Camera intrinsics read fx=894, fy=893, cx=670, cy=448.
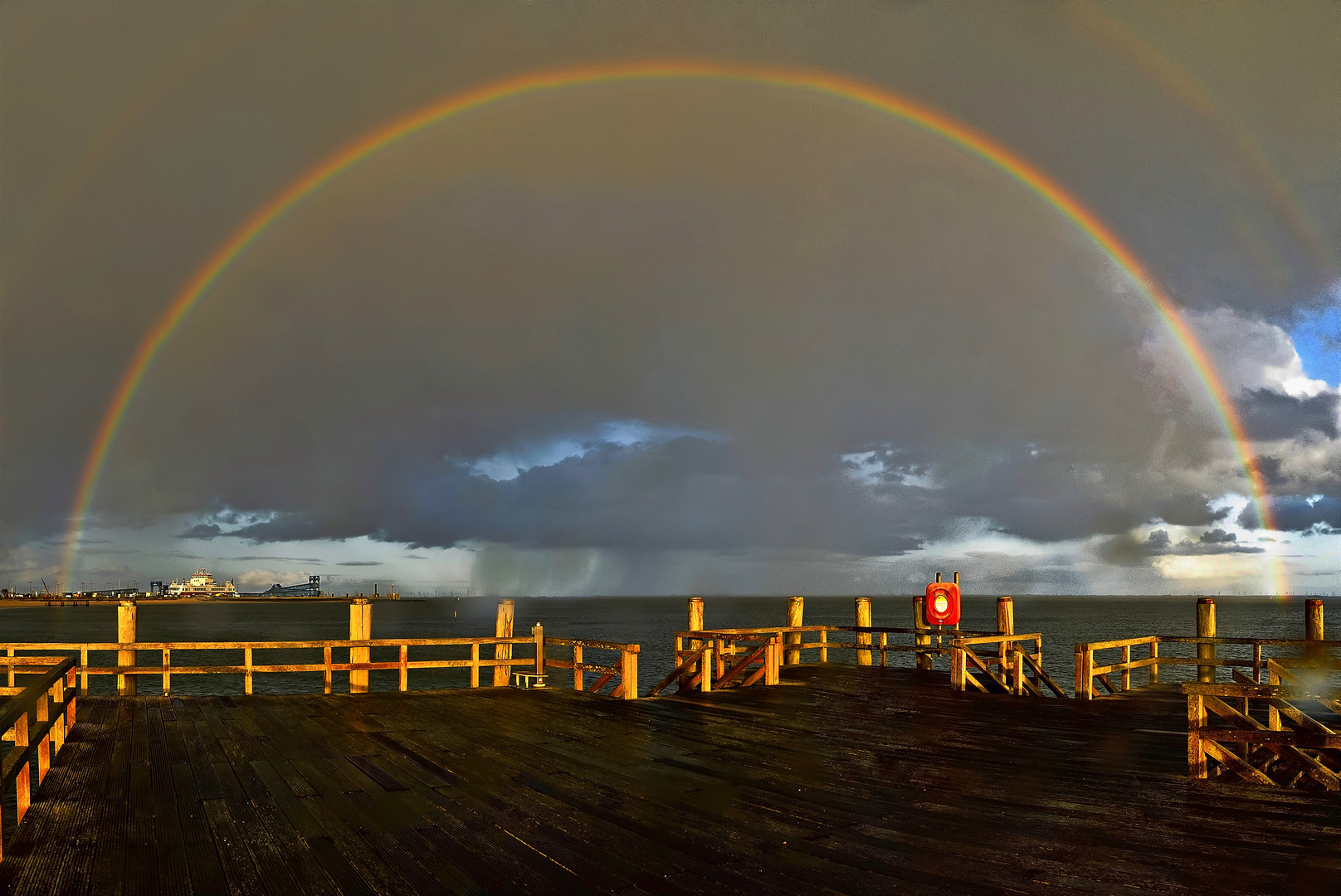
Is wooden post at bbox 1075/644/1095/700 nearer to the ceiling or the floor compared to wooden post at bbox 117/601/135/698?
nearer to the floor

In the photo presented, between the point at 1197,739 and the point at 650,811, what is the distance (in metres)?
5.53

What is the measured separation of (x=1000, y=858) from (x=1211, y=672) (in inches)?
570

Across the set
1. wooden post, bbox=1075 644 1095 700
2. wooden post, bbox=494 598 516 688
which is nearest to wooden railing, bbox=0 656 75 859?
wooden post, bbox=494 598 516 688

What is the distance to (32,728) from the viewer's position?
24.4 feet

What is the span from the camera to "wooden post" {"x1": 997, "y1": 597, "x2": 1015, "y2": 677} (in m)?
16.2

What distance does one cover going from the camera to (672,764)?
917 cm

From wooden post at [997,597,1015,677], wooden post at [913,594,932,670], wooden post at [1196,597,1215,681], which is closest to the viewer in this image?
wooden post at [997,597,1015,677]

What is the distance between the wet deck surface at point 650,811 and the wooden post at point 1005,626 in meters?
3.68

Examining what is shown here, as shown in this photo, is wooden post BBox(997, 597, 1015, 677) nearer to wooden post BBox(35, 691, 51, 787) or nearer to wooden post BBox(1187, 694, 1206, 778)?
wooden post BBox(1187, 694, 1206, 778)

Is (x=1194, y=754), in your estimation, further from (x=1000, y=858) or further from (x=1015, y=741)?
(x=1000, y=858)

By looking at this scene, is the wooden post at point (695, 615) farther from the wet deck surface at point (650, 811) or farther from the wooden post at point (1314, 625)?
the wooden post at point (1314, 625)

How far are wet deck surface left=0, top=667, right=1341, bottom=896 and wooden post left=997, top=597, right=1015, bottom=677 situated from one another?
12.1ft

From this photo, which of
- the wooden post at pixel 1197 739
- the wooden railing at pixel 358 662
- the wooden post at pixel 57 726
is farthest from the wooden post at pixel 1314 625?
the wooden post at pixel 57 726

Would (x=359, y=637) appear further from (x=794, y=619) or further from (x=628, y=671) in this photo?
(x=794, y=619)
